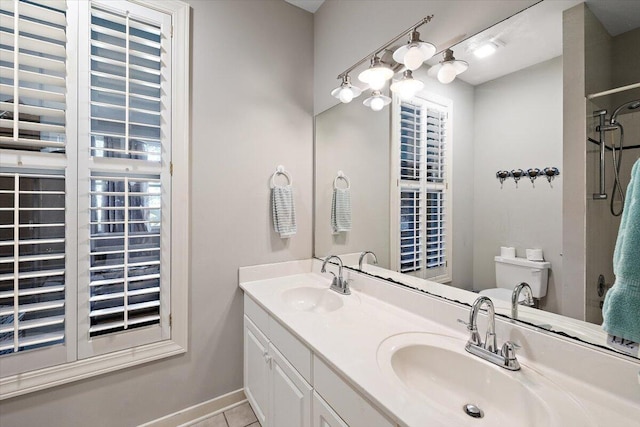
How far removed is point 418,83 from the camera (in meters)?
1.34

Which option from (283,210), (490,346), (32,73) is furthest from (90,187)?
(490,346)

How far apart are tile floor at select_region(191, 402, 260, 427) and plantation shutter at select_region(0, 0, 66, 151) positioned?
170 centimetres

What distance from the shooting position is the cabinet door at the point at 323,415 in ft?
3.07

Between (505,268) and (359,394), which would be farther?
(505,268)

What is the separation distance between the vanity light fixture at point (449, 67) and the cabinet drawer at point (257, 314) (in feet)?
4.58

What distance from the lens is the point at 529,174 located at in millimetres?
1014

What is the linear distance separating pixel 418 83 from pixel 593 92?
65cm

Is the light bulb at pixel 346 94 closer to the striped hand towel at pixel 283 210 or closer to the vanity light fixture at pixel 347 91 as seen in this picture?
the vanity light fixture at pixel 347 91

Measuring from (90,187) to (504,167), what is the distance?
73.5 inches

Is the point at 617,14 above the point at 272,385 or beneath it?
above

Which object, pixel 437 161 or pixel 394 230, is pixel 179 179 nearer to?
pixel 394 230

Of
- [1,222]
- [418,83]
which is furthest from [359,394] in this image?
[1,222]

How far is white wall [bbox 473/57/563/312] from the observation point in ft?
3.10

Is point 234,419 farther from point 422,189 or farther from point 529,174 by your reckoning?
point 529,174
